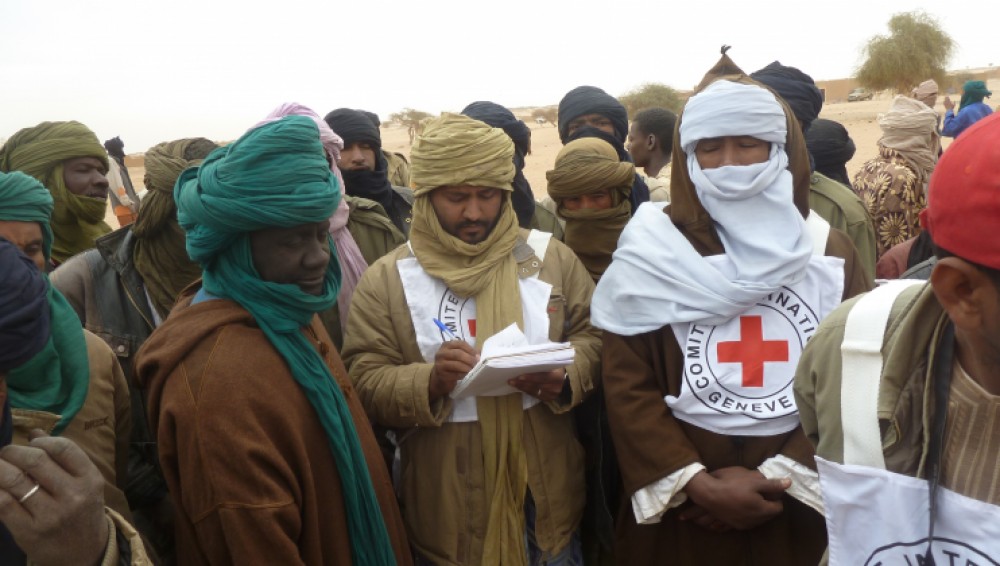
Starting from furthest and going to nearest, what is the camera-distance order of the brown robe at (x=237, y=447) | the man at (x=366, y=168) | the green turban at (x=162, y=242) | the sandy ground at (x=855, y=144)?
the sandy ground at (x=855, y=144)
the man at (x=366, y=168)
the green turban at (x=162, y=242)
the brown robe at (x=237, y=447)

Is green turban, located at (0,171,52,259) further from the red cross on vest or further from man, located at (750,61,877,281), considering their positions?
man, located at (750,61,877,281)

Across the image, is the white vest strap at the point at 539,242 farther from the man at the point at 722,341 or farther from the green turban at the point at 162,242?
the green turban at the point at 162,242

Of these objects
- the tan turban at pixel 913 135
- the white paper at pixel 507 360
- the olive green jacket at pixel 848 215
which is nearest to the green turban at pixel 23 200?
the white paper at pixel 507 360

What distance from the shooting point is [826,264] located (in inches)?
99.5

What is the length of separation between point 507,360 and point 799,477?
0.99 m

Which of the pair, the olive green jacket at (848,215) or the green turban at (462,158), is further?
the olive green jacket at (848,215)

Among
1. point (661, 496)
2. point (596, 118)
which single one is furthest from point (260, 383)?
point (596, 118)

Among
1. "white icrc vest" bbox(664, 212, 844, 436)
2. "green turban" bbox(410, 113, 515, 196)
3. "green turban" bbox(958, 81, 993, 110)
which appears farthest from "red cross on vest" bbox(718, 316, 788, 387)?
"green turban" bbox(958, 81, 993, 110)

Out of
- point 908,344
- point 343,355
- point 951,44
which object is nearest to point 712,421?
point 908,344

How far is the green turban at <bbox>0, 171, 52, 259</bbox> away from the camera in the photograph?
Answer: 8.26 ft

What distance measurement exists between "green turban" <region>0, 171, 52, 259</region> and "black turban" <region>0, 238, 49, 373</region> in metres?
1.14

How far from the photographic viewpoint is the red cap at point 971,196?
1193 mm

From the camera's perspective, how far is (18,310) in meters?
1.50

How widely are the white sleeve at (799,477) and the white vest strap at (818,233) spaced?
28.5 inches
